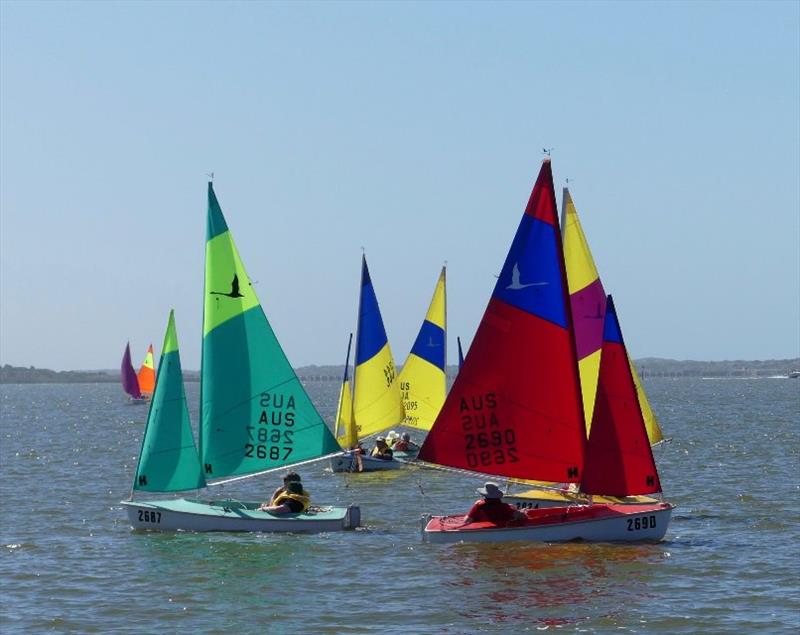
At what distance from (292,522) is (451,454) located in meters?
3.74

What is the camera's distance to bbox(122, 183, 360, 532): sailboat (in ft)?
96.0

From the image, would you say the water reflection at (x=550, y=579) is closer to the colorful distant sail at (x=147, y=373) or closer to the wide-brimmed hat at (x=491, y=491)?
the wide-brimmed hat at (x=491, y=491)

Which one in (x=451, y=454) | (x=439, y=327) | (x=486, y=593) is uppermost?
(x=439, y=327)

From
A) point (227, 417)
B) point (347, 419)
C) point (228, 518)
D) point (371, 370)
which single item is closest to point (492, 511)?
point (228, 518)

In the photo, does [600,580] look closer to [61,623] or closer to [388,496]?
Answer: [61,623]

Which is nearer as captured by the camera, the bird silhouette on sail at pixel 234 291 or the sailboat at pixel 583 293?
the bird silhouette on sail at pixel 234 291

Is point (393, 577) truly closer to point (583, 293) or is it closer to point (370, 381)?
point (583, 293)

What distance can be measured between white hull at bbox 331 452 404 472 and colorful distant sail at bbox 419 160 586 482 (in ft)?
53.2

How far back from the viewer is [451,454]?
2759 cm

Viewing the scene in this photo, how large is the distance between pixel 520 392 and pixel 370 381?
17738 mm

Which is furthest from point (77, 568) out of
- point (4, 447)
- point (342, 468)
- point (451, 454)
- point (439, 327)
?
point (4, 447)

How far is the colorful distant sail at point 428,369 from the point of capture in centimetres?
4975

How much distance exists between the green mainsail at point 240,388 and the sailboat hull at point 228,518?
0.86 m

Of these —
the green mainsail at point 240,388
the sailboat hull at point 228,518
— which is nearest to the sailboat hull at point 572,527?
the sailboat hull at point 228,518
